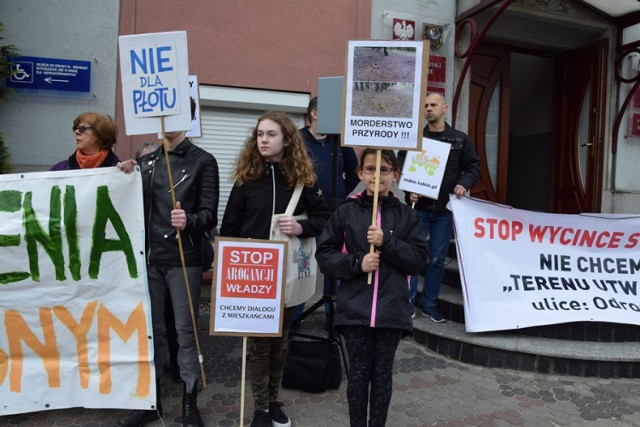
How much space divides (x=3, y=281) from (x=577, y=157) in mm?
7578

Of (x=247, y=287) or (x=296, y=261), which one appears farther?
(x=296, y=261)

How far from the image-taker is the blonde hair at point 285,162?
287 cm

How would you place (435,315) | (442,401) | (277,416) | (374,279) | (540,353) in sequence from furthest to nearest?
(435,315) → (540,353) → (442,401) → (277,416) → (374,279)

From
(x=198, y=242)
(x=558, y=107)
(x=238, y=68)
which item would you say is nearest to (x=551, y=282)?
(x=198, y=242)

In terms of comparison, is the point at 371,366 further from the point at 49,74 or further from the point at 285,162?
the point at 49,74

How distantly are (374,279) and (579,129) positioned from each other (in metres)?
6.47

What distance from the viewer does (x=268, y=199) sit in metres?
2.85

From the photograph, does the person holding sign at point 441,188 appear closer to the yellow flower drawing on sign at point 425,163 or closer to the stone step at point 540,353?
the yellow flower drawing on sign at point 425,163

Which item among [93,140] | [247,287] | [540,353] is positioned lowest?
[540,353]

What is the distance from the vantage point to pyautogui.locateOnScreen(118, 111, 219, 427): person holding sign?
9.64 ft

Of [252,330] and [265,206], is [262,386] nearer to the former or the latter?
[252,330]

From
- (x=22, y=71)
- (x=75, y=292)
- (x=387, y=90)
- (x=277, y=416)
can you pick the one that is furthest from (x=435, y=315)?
(x=22, y=71)

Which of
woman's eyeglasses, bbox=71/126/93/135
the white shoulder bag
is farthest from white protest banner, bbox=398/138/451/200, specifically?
woman's eyeglasses, bbox=71/126/93/135

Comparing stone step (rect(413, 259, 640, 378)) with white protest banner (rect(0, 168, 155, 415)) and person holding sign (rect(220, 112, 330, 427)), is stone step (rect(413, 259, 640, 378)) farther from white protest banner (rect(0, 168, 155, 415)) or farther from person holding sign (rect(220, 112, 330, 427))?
white protest banner (rect(0, 168, 155, 415))
